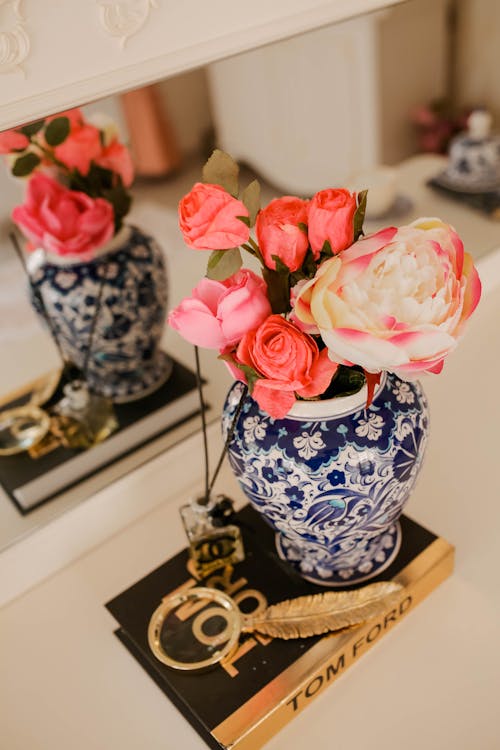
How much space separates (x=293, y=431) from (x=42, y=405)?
0.38 m

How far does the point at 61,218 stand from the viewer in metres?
0.68

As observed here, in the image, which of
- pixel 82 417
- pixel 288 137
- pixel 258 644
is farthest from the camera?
pixel 288 137

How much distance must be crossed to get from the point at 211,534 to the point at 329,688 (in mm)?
154

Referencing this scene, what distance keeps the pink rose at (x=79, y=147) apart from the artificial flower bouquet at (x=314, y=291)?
0.98ft

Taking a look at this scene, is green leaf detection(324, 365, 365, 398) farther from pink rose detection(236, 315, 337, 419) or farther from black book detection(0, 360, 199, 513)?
black book detection(0, 360, 199, 513)

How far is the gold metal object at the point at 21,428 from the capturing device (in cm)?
74

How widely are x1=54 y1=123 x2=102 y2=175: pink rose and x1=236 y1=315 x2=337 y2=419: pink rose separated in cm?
34

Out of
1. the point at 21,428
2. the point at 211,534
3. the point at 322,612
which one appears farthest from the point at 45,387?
the point at 322,612

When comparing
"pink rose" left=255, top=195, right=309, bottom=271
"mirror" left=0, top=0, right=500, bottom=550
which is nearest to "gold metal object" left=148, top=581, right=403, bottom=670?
"mirror" left=0, top=0, right=500, bottom=550

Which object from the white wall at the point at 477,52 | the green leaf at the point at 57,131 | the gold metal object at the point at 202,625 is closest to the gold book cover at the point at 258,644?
the gold metal object at the point at 202,625

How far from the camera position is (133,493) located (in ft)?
2.39

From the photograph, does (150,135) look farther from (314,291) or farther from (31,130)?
(314,291)

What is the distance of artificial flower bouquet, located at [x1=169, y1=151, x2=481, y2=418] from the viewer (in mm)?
406

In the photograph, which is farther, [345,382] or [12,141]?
[12,141]
